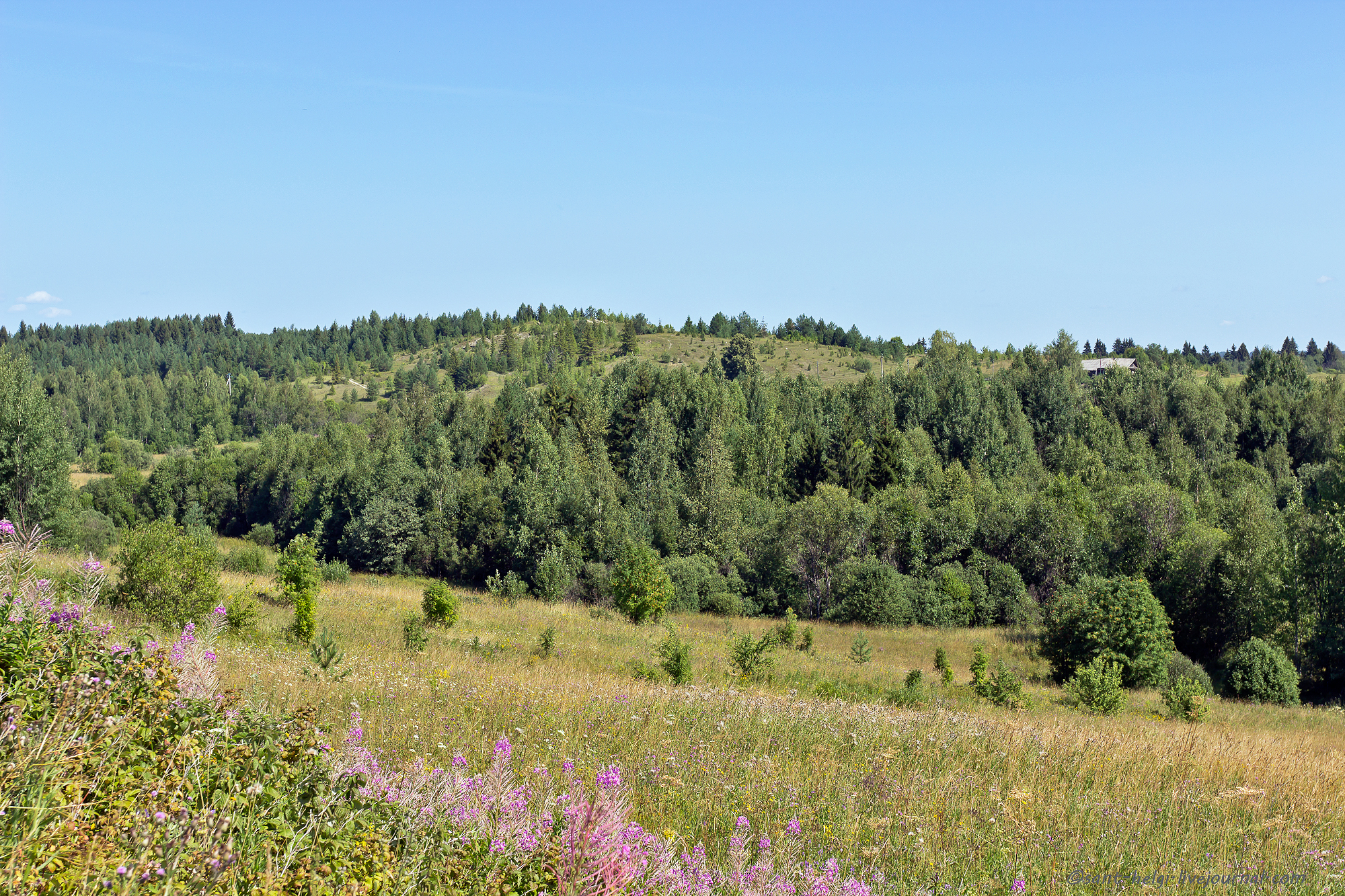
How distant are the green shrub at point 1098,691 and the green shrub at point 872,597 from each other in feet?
79.5

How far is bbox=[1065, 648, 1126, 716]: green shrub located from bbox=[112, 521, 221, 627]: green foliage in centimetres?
1592

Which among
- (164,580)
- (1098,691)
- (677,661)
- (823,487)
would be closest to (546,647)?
(677,661)

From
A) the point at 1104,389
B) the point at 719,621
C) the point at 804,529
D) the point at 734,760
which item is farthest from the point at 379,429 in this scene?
the point at 734,760

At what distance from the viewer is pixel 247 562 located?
3130cm

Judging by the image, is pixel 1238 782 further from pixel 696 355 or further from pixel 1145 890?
pixel 696 355

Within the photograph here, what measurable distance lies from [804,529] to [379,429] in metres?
53.1

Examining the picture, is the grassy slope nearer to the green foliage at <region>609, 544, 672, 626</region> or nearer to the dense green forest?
the green foliage at <region>609, 544, 672, 626</region>

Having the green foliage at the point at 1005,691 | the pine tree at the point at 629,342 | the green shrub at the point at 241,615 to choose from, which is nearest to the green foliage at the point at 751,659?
the green foliage at the point at 1005,691

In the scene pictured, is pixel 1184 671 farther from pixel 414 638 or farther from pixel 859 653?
pixel 414 638

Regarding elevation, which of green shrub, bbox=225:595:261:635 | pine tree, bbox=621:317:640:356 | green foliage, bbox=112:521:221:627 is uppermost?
pine tree, bbox=621:317:640:356

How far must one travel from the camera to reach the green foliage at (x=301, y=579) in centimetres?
1461

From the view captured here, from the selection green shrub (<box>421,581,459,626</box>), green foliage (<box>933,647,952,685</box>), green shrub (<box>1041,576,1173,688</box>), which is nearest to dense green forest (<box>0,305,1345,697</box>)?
green shrub (<box>1041,576,1173,688</box>)

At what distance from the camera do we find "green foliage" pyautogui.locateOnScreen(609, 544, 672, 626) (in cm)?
2711

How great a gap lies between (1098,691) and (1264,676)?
45.2 ft
